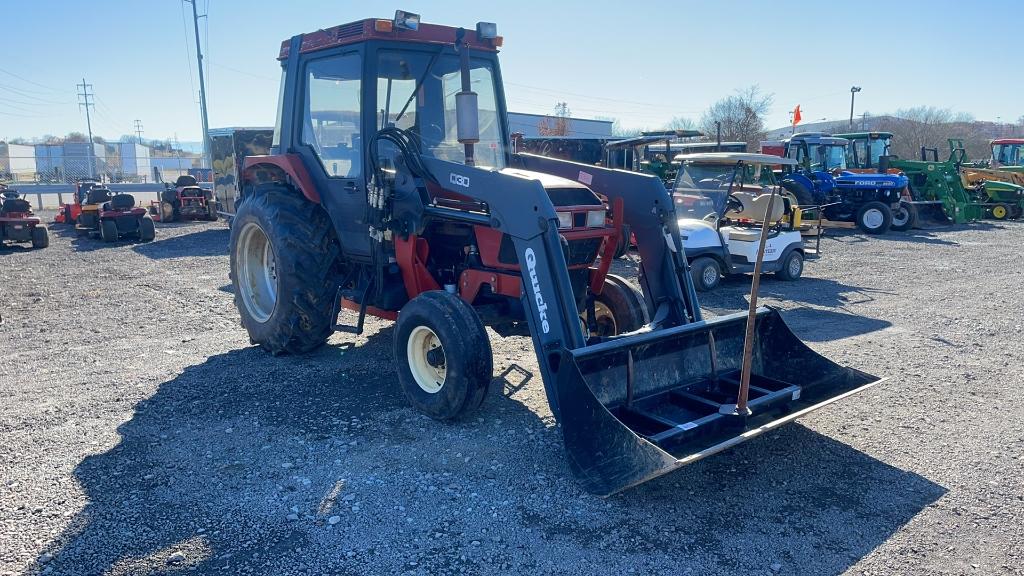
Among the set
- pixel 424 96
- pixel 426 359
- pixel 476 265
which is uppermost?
pixel 424 96

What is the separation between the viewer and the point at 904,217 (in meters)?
19.0

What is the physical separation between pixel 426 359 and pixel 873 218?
666 inches

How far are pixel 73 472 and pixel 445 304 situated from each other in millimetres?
2351

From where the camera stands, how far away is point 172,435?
4.77 m

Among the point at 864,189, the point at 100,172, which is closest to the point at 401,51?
the point at 864,189

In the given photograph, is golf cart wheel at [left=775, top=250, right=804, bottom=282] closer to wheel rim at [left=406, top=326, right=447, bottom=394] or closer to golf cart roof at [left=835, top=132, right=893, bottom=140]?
wheel rim at [left=406, top=326, right=447, bottom=394]

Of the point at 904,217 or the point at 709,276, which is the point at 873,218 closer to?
the point at 904,217

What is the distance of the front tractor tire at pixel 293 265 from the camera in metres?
5.88

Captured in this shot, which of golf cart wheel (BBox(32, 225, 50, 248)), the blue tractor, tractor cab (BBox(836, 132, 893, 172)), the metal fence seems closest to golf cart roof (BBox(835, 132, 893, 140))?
tractor cab (BBox(836, 132, 893, 172))

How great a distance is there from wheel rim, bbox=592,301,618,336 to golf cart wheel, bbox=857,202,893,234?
1527 centimetres

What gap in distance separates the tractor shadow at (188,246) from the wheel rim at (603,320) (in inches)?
399

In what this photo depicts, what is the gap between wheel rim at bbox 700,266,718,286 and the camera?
32.8 ft

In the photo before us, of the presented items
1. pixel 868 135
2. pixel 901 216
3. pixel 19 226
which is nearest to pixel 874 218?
pixel 901 216

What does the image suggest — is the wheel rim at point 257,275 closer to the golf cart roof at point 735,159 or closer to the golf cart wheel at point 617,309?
the golf cart wheel at point 617,309
